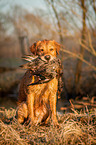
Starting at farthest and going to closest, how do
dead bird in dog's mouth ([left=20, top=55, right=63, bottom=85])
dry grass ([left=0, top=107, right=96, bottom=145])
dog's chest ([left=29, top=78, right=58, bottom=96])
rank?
dog's chest ([left=29, top=78, right=58, bottom=96]) < dead bird in dog's mouth ([left=20, top=55, right=63, bottom=85]) < dry grass ([left=0, top=107, right=96, bottom=145])

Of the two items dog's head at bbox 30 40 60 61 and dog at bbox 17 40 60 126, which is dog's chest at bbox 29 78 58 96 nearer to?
dog at bbox 17 40 60 126

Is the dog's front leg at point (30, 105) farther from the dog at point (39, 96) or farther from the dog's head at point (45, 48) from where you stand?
the dog's head at point (45, 48)

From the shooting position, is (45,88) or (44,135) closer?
(44,135)

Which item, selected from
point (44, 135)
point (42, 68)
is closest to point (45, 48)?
point (42, 68)

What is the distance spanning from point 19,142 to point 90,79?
7031mm

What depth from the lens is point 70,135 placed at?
283cm

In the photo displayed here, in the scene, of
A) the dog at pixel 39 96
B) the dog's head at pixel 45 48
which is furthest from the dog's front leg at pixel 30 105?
the dog's head at pixel 45 48

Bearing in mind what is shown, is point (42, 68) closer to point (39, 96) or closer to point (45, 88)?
point (45, 88)

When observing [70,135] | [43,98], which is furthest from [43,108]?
[70,135]

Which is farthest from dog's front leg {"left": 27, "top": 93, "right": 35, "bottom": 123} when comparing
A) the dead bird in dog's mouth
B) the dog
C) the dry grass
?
the dead bird in dog's mouth

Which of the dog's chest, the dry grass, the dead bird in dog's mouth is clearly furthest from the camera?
the dog's chest

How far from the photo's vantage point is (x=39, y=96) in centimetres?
299

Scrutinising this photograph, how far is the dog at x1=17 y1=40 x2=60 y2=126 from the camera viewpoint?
9.31 ft

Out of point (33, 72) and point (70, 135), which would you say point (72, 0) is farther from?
point (70, 135)
